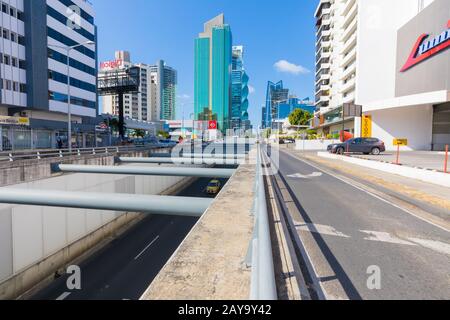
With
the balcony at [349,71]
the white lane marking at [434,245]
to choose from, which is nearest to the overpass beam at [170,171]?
the white lane marking at [434,245]

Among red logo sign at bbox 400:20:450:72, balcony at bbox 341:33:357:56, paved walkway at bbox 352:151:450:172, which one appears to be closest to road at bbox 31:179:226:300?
paved walkway at bbox 352:151:450:172

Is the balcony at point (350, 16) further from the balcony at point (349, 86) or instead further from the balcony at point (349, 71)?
the balcony at point (349, 86)

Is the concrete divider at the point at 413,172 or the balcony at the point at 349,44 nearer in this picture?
the concrete divider at the point at 413,172

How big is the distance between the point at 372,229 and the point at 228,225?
3888mm

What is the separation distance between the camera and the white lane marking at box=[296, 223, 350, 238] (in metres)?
5.49

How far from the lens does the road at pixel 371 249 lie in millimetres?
3503

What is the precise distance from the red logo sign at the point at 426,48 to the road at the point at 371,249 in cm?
3491

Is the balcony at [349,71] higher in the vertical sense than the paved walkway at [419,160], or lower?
higher

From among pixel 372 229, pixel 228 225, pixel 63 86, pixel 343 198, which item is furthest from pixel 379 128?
pixel 63 86

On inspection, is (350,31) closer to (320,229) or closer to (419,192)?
(419,192)

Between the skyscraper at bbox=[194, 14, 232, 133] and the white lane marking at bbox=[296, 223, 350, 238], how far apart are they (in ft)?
571

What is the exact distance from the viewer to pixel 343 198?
29.0ft

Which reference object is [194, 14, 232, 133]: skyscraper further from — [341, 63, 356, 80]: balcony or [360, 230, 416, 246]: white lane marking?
[360, 230, 416, 246]: white lane marking

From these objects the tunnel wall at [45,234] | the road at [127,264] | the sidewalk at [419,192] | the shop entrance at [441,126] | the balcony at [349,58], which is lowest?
the road at [127,264]
